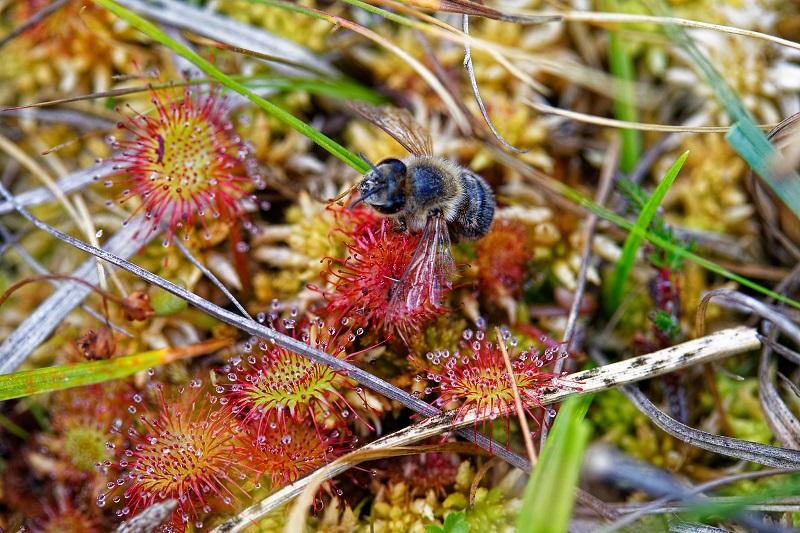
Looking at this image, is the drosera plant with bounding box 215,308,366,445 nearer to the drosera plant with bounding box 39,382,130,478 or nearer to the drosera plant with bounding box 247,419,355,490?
the drosera plant with bounding box 247,419,355,490

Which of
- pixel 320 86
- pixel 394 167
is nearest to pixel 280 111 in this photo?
pixel 394 167

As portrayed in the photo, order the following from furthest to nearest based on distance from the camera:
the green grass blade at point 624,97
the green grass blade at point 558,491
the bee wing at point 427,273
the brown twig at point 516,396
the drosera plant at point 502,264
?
the green grass blade at point 624,97 < the drosera plant at point 502,264 < the bee wing at point 427,273 < the brown twig at point 516,396 < the green grass blade at point 558,491

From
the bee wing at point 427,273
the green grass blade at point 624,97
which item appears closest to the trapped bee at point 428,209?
the bee wing at point 427,273

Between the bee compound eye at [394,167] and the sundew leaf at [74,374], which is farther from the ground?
the bee compound eye at [394,167]

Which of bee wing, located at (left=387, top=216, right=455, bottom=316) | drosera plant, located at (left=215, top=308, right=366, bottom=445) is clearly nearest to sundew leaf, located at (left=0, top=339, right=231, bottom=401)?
drosera plant, located at (left=215, top=308, right=366, bottom=445)

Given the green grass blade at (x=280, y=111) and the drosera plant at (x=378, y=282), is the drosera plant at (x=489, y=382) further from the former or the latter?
the green grass blade at (x=280, y=111)

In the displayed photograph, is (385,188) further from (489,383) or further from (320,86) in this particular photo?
(320,86)
